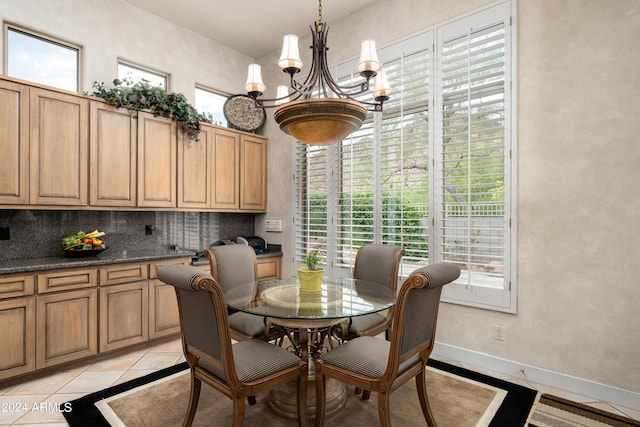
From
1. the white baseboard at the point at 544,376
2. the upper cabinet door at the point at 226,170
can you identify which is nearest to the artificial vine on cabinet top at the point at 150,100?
the upper cabinet door at the point at 226,170

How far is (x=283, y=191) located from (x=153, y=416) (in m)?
2.87

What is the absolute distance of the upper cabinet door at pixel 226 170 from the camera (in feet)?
13.5

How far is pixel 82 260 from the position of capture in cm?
292

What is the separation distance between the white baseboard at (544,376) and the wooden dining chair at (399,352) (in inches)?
47.1

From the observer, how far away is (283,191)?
4.52 meters

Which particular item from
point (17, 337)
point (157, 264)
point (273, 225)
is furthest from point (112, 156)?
point (273, 225)

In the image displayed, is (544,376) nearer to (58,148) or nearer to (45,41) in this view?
(58,148)

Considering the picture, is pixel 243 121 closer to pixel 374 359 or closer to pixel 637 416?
pixel 374 359

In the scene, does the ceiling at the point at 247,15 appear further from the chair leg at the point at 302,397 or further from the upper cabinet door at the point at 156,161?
the chair leg at the point at 302,397

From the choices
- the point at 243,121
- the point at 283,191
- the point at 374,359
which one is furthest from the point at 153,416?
the point at 243,121

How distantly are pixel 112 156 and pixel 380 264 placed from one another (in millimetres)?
2630

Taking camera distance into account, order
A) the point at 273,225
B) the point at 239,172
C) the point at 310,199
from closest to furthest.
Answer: the point at 310,199
the point at 239,172
the point at 273,225

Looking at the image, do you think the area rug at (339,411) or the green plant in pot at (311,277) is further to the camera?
the green plant in pot at (311,277)

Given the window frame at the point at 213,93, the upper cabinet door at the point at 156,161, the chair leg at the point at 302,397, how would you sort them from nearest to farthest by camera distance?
the chair leg at the point at 302,397
the upper cabinet door at the point at 156,161
the window frame at the point at 213,93
